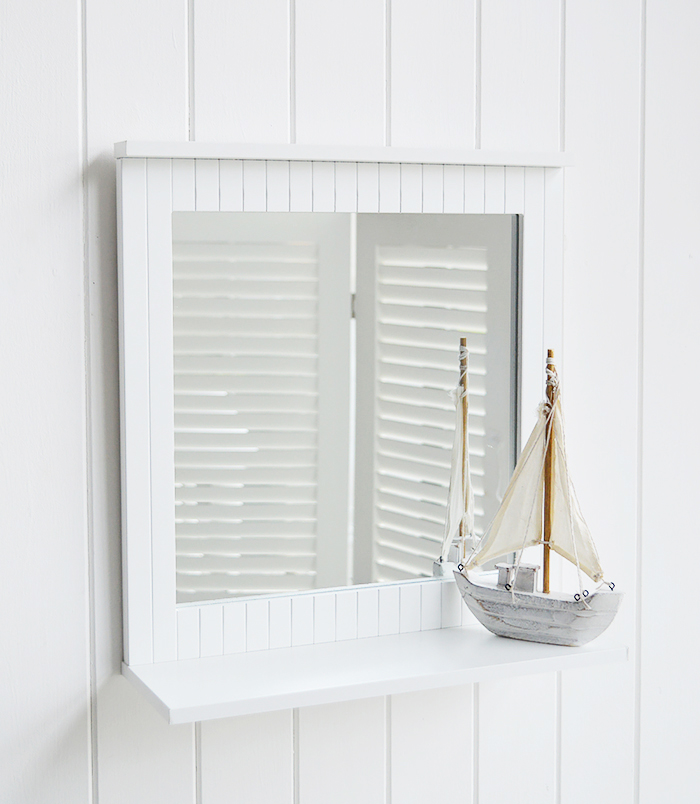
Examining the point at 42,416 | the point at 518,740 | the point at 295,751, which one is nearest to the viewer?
the point at 42,416

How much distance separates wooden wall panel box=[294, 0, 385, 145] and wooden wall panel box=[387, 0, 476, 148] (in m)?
0.02

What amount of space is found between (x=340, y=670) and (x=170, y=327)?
1.13ft

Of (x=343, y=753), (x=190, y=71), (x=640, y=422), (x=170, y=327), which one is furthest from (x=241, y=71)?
(x=343, y=753)

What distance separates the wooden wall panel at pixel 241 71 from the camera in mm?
867

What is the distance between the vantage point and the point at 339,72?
915 millimetres

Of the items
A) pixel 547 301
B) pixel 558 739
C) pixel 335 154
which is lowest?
pixel 558 739

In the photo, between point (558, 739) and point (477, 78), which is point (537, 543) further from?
point (477, 78)

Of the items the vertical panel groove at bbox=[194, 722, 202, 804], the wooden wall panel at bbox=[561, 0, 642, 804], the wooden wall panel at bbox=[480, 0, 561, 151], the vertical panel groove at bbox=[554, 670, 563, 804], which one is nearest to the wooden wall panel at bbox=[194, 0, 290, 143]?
the wooden wall panel at bbox=[480, 0, 561, 151]

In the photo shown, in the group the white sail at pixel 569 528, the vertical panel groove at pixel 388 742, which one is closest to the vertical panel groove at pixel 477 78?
the white sail at pixel 569 528

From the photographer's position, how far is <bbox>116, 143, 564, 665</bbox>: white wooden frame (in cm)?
83

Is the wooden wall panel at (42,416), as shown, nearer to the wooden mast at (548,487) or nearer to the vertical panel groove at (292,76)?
the vertical panel groove at (292,76)

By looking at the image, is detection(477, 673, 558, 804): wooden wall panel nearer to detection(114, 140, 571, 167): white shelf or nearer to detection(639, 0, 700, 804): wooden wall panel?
detection(639, 0, 700, 804): wooden wall panel

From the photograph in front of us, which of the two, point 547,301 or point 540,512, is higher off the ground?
point 547,301

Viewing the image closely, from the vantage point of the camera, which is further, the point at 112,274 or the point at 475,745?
the point at 475,745
